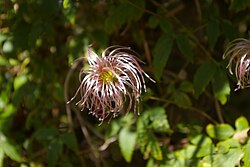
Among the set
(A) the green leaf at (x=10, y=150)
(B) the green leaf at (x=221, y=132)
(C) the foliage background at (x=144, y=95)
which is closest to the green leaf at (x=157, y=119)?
(C) the foliage background at (x=144, y=95)

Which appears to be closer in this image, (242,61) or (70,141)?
(242,61)

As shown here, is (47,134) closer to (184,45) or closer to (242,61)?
(184,45)

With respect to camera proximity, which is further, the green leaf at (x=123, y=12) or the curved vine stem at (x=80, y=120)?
the curved vine stem at (x=80, y=120)

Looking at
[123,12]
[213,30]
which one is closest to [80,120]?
[123,12]

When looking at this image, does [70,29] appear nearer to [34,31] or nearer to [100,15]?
[100,15]

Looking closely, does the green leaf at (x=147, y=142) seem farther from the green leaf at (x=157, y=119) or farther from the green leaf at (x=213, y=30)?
the green leaf at (x=213, y=30)

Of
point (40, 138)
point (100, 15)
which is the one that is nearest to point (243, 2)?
point (100, 15)
